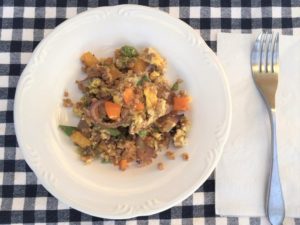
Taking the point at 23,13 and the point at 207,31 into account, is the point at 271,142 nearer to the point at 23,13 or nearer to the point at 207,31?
the point at 207,31

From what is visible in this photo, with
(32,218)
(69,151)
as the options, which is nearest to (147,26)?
(69,151)

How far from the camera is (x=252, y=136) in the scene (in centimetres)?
123

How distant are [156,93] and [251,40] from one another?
35 centimetres

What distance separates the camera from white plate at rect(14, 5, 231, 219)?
1111 mm

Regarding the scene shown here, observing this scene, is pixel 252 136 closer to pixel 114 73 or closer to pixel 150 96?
pixel 150 96

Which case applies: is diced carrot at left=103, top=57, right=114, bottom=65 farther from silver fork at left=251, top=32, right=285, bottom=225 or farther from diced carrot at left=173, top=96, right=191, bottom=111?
silver fork at left=251, top=32, right=285, bottom=225

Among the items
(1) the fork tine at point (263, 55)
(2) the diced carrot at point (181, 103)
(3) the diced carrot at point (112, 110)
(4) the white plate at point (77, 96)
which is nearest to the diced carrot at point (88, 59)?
(4) the white plate at point (77, 96)

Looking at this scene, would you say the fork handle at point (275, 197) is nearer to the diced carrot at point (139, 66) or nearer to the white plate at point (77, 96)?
the white plate at point (77, 96)

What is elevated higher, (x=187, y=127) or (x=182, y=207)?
(x=187, y=127)

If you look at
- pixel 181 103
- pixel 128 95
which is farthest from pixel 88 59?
pixel 181 103

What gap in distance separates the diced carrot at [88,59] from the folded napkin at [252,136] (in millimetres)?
372

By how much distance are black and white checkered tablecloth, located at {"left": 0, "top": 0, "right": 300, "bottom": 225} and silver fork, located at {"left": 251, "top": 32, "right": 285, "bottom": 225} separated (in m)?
0.07

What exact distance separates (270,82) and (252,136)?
6.5 inches

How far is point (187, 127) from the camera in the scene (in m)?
1.17
